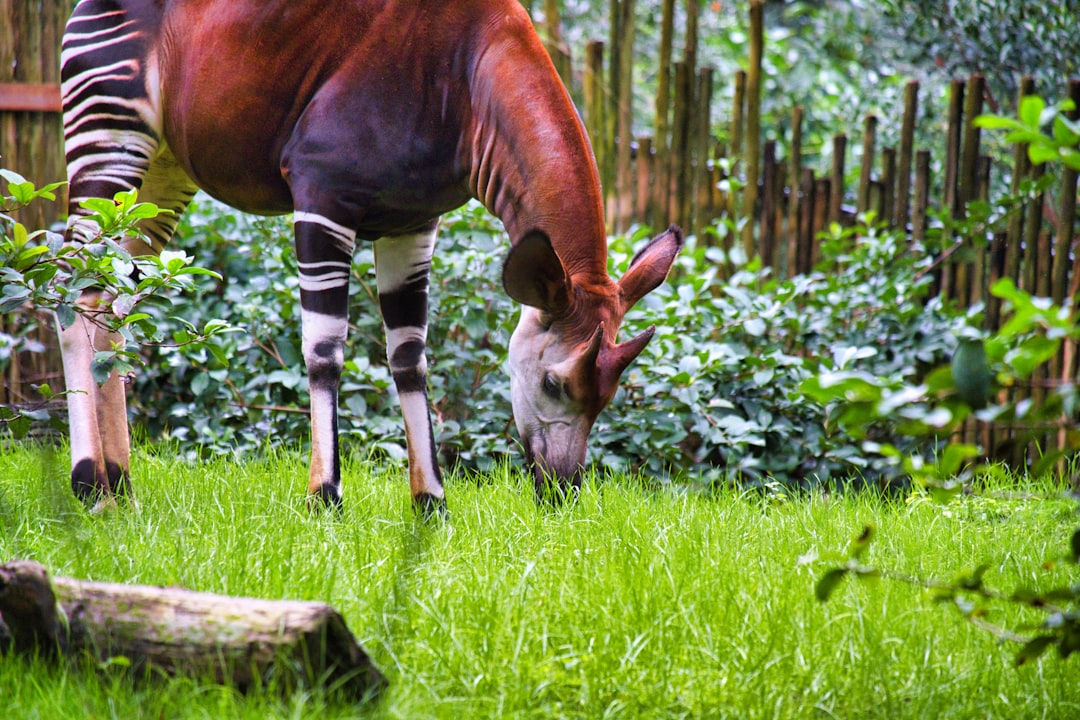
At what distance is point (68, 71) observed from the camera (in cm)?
341

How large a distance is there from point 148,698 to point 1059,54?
660 cm

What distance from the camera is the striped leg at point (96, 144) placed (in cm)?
330

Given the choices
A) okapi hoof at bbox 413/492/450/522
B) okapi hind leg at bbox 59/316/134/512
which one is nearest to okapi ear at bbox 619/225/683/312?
okapi hoof at bbox 413/492/450/522

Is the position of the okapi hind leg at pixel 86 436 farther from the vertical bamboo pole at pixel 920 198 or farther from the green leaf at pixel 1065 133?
the vertical bamboo pole at pixel 920 198

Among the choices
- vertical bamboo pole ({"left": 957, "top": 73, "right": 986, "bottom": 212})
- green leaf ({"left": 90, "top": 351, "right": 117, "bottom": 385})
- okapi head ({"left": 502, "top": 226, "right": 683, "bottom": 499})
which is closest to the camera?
green leaf ({"left": 90, "top": 351, "right": 117, "bottom": 385})

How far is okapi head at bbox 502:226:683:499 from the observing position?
2.92 meters

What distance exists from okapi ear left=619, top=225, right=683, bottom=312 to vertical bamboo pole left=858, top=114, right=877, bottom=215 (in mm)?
2790

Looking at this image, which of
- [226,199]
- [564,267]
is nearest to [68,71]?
[226,199]

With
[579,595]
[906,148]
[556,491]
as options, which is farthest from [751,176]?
[579,595]

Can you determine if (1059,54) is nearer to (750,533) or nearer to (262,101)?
(750,533)

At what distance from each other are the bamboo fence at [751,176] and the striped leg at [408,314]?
7.16ft

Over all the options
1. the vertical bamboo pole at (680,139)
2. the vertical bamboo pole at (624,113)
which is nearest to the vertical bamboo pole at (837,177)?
the vertical bamboo pole at (680,139)

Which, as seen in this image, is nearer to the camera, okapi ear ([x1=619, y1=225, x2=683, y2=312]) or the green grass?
the green grass

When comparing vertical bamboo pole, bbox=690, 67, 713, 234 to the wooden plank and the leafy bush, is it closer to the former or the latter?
the leafy bush
